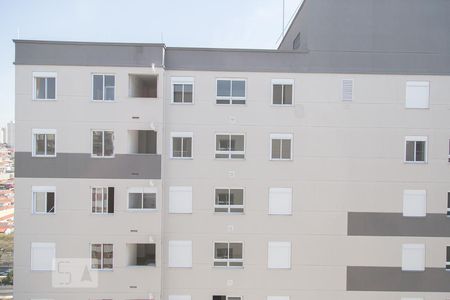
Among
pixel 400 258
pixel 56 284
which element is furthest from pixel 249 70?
pixel 56 284

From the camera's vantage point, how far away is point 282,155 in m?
12.2

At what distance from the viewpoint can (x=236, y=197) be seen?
40.2 feet

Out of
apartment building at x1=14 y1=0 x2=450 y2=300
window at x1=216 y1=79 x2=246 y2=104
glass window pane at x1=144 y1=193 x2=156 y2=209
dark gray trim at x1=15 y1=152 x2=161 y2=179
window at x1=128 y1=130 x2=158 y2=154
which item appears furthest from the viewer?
window at x1=128 y1=130 x2=158 y2=154

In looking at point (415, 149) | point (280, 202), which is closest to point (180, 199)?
point (280, 202)

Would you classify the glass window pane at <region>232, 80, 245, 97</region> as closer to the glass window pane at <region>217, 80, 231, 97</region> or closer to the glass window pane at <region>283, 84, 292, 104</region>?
the glass window pane at <region>217, 80, 231, 97</region>

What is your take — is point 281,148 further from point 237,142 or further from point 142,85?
point 142,85

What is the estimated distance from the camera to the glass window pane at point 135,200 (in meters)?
12.0

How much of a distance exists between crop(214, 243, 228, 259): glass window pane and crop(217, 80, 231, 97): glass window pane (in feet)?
22.1

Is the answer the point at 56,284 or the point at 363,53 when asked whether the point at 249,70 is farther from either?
the point at 56,284

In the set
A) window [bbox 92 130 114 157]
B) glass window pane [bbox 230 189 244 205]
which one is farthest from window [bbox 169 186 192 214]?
window [bbox 92 130 114 157]

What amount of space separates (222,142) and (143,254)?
6.47 m

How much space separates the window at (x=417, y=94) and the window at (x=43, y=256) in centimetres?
1692

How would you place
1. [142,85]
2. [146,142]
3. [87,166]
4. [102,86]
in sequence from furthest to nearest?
1. [142,85]
2. [146,142]
3. [102,86]
4. [87,166]

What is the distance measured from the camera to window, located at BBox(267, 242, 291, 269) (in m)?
12.2
